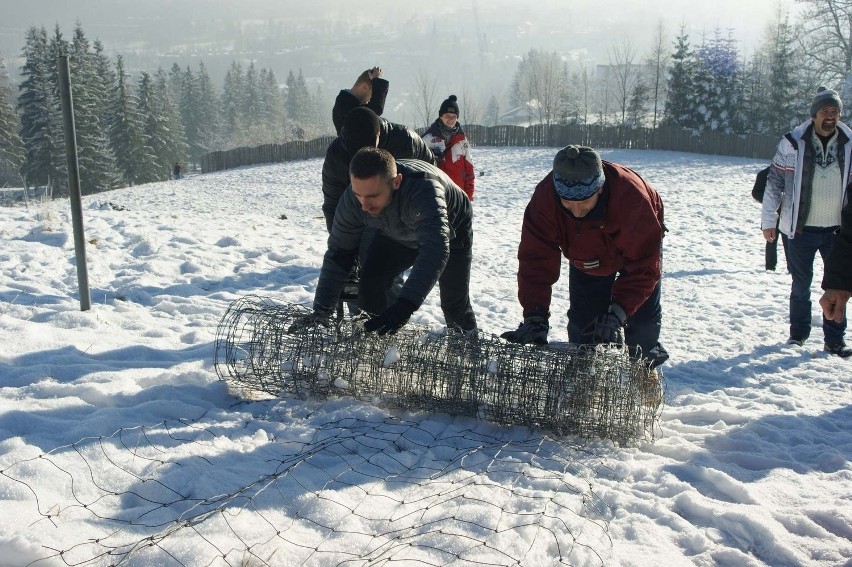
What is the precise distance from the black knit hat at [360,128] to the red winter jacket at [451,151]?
9.69 feet

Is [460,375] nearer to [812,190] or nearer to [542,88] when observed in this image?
[812,190]

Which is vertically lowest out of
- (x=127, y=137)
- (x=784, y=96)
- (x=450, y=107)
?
(x=450, y=107)

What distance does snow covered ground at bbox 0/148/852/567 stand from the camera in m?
2.80

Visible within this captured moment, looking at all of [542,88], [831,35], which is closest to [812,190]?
[831,35]

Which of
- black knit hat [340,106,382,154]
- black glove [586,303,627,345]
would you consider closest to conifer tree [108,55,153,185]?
black knit hat [340,106,382,154]

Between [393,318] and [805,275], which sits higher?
[393,318]

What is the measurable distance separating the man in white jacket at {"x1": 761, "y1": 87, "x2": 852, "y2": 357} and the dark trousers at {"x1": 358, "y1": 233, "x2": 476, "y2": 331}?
3191 mm

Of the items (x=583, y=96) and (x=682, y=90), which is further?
(x=583, y=96)

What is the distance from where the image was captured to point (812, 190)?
19.9 ft

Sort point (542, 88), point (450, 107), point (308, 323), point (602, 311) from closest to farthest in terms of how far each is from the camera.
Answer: point (308, 323) → point (602, 311) → point (450, 107) → point (542, 88)

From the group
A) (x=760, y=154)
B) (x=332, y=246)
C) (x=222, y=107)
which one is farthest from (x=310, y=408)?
(x=222, y=107)

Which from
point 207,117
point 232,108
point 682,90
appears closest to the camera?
point 682,90

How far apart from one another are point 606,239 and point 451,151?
14.3 ft

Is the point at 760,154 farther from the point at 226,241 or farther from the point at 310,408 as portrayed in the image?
the point at 310,408
